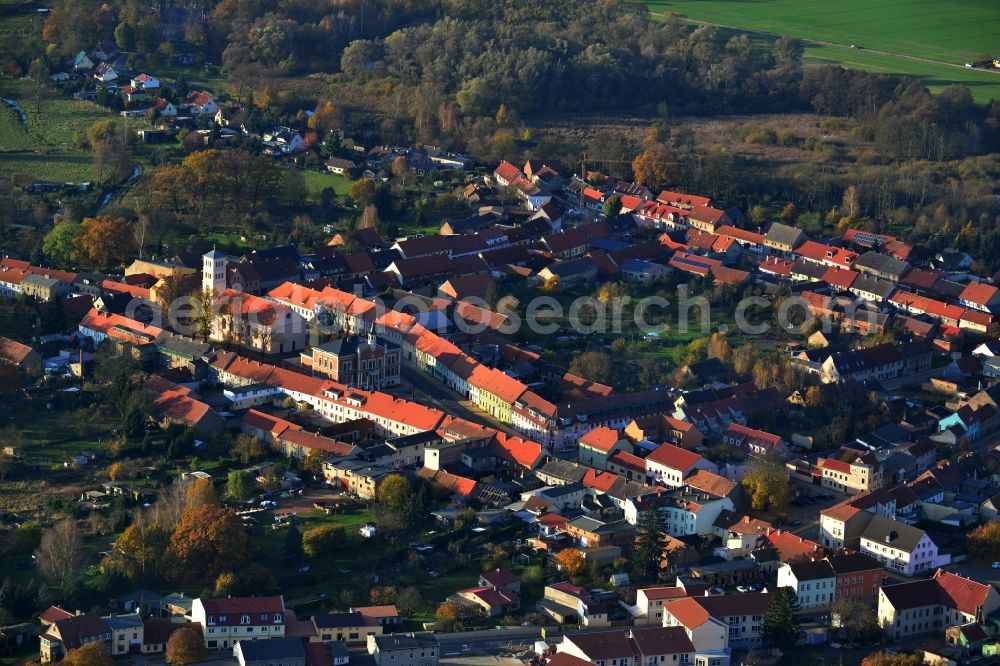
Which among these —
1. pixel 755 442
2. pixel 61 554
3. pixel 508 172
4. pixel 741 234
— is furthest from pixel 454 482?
pixel 508 172

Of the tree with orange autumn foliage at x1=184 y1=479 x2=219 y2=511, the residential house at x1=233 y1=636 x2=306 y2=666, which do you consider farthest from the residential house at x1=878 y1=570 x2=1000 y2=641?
the tree with orange autumn foliage at x1=184 y1=479 x2=219 y2=511

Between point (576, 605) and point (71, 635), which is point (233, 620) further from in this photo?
point (576, 605)

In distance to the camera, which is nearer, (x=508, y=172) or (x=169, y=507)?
(x=169, y=507)

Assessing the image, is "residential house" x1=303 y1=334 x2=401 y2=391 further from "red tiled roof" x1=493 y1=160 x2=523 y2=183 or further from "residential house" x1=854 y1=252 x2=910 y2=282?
"red tiled roof" x1=493 y1=160 x2=523 y2=183

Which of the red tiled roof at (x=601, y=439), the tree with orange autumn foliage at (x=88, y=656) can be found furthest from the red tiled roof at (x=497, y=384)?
the tree with orange autumn foliage at (x=88, y=656)

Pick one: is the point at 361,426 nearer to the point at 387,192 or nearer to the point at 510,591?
the point at 510,591
